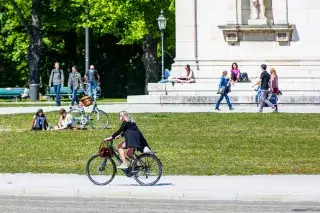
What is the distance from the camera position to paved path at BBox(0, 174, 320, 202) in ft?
75.4

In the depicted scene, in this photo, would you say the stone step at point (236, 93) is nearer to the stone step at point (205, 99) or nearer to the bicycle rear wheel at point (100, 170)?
the stone step at point (205, 99)

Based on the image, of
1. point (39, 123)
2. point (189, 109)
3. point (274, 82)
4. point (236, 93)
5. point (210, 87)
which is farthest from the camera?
point (210, 87)

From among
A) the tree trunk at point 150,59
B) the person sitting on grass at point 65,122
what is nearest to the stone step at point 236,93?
the person sitting on grass at point 65,122

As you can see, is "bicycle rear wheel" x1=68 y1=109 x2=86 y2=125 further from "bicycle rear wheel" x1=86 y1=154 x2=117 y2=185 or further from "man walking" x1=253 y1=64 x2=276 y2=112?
"bicycle rear wheel" x1=86 y1=154 x2=117 y2=185

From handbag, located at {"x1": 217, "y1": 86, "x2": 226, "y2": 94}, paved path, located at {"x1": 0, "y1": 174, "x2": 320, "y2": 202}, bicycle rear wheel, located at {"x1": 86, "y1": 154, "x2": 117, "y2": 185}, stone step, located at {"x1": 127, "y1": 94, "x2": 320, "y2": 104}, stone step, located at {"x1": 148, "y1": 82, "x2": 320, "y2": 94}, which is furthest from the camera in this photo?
stone step, located at {"x1": 148, "y1": 82, "x2": 320, "y2": 94}

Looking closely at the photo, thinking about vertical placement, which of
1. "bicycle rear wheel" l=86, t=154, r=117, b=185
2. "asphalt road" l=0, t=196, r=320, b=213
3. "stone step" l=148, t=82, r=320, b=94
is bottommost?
"asphalt road" l=0, t=196, r=320, b=213

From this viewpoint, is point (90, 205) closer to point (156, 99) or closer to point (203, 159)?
point (203, 159)

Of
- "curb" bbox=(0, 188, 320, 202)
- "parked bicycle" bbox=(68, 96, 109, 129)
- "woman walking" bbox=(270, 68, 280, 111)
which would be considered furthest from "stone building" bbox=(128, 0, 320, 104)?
"curb" bbox=(0, 188, 320, 202)

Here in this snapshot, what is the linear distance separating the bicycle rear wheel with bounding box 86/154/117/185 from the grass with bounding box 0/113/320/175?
2.71 metres

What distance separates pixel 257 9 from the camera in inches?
1941

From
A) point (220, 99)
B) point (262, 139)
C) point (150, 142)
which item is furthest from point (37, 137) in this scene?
point (220, 99)

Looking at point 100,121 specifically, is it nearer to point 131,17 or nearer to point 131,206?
point 131,206

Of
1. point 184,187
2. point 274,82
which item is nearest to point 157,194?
point 184,187

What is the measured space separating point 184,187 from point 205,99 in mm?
23193
